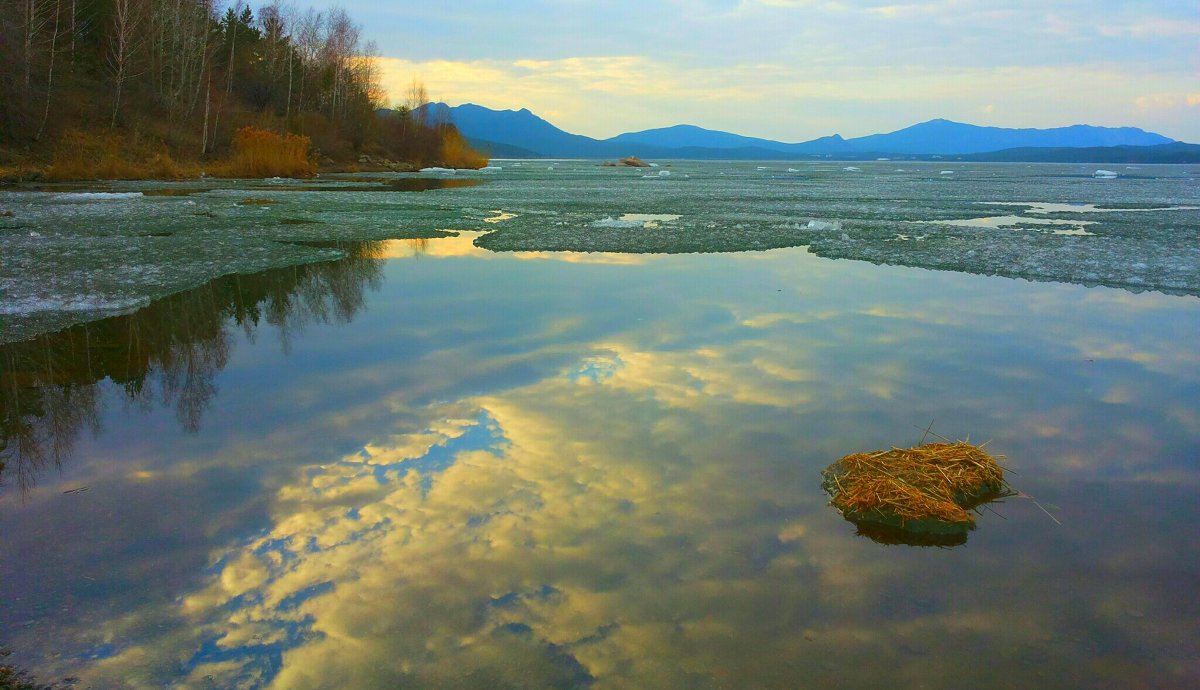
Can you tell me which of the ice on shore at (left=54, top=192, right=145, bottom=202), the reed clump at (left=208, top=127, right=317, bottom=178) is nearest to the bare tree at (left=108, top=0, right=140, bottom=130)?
the reed clump at (left=208, top=127, right=317, bottom=178)

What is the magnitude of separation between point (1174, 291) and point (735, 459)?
32.3 feet

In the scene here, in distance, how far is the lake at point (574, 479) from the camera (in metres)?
3.10

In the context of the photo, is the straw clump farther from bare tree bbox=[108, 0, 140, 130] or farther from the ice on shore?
bare tree bbox=[108, 0, 140, 130]

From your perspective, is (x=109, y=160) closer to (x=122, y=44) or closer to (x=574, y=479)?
(x=122, y=44)

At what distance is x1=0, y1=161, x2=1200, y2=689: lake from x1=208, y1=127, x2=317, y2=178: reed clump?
3254cm

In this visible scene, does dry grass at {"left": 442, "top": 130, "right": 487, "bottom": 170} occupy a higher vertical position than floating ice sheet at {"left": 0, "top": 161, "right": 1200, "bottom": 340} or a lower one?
higher

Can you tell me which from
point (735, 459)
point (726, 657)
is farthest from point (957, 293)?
point (726, 657)

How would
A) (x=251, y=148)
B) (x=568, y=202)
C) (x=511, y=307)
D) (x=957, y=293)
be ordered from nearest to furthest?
(x=511, y=307), (x=957, y=293), (x=568, y=202), (x=251, y=148)

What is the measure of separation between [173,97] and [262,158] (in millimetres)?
6584

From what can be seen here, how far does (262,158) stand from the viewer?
41.5m

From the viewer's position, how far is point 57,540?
3842mm

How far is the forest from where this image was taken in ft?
111

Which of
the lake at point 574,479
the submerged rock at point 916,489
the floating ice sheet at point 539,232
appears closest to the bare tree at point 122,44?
the floating ice sheet at point 539,232

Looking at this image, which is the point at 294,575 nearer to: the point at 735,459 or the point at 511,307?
the point at 735,459
